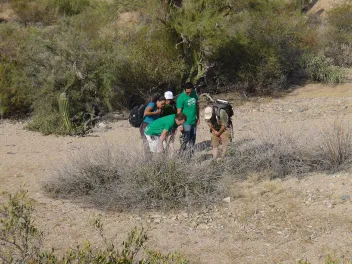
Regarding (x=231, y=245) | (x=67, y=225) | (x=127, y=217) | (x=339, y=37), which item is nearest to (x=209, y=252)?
(x=231, y=245)

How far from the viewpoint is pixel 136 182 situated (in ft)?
23.1

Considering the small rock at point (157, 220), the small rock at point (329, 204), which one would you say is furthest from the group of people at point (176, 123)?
the small rock at point (329, 204)

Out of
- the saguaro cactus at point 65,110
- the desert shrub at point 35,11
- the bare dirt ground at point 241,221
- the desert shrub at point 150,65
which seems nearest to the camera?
the bare dirt ground at point 241,221

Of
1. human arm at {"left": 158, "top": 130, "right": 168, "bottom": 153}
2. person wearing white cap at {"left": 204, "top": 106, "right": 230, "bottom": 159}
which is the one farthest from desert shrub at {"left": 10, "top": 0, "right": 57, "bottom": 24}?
human arm at {"left": 158, "top": 130, "right": 168, "bottom": 153}

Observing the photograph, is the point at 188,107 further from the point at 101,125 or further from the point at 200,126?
the point at 101,125

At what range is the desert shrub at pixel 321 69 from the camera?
16078 millimetres

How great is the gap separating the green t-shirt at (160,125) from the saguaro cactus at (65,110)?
4.72 m

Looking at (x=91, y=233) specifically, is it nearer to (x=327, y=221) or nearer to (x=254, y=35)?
Result: (x=327, y=221)

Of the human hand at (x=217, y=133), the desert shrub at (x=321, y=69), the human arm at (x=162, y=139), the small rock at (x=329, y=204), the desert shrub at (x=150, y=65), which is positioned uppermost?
the human arm at (x=162, y=139)

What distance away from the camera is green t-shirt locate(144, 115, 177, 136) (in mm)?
7480

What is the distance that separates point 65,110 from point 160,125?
5.12 m

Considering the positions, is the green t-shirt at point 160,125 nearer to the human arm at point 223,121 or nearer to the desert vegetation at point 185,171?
the desert vegetation at point 185,171

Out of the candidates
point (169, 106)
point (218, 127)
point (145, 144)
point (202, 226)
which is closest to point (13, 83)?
point (169, 106)

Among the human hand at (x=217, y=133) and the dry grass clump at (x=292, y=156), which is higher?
the human hand at (x=217, y=133)
